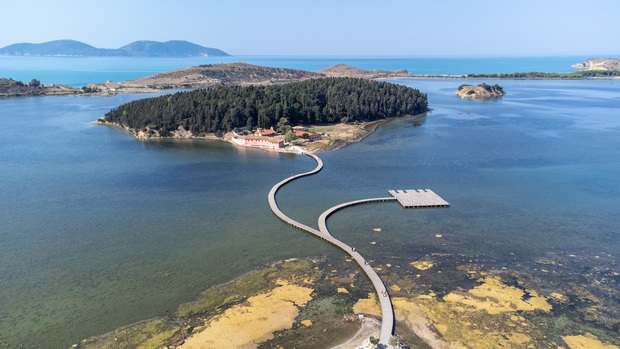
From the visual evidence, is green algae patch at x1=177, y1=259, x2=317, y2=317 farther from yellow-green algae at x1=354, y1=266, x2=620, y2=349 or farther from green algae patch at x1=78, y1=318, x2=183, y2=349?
yellow-green algae at x1=354, y1=266, x2=620, y2=349

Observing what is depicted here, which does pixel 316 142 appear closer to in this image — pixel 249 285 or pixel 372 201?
pixel 372 201

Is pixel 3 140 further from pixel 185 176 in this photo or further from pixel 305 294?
pixel 305 294

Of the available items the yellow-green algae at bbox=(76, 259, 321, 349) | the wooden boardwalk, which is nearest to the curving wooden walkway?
the wooden boardwalk

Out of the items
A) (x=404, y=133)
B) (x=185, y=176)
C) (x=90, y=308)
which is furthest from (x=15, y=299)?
(x=404, y=133)

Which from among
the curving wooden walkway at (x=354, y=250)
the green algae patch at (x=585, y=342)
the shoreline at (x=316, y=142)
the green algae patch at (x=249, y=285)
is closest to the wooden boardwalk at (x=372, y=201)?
the curving wooden walkway at (x=354, y=250)

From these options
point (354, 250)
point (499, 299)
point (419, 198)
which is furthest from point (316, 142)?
point (499, 299)

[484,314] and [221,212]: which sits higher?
[221,212]

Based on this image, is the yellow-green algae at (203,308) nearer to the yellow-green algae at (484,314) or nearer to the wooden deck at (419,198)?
the yellow-green algae at (484,314)
